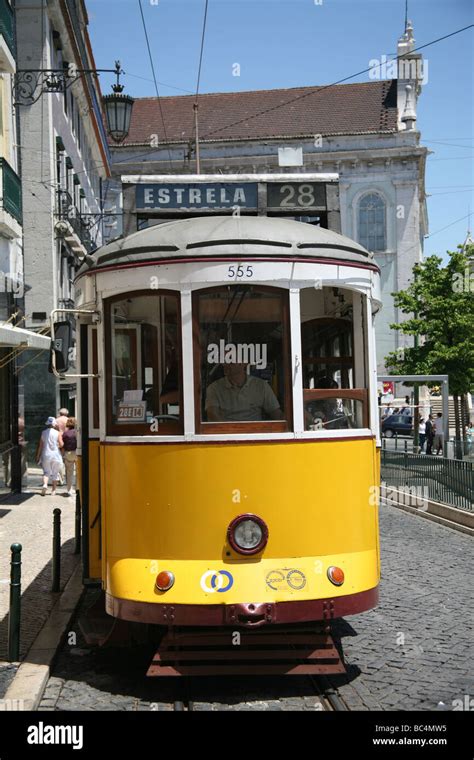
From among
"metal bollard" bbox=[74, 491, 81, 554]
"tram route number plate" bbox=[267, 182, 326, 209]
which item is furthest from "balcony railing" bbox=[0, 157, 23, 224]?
"tram route number plate" bbox=[267, 182, 326, 209]

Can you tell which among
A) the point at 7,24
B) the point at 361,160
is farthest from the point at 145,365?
the point at 361,160

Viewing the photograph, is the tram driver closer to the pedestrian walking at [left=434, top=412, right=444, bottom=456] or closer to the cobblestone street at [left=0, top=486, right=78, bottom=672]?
the cobblestone street at [left=0, top=486, right=78, bottom=672]

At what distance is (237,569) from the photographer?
6527 mm

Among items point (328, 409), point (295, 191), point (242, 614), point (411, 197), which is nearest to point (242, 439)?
point (328, 409)

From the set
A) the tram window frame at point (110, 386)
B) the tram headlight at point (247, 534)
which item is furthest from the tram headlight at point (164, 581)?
the tram window frame at point (110, 386)

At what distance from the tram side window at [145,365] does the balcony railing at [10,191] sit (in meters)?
12.8

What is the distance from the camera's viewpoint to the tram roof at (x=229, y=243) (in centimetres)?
679

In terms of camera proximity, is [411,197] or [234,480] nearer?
[234,480]

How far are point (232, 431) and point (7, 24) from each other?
16.7m

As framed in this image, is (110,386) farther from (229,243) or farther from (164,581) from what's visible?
(164,581)

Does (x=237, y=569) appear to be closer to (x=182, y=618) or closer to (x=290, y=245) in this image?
(x=182, y=618)

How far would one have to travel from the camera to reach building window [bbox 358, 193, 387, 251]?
56156 millimetres

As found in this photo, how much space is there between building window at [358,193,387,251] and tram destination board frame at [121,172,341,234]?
48671 millimetres
